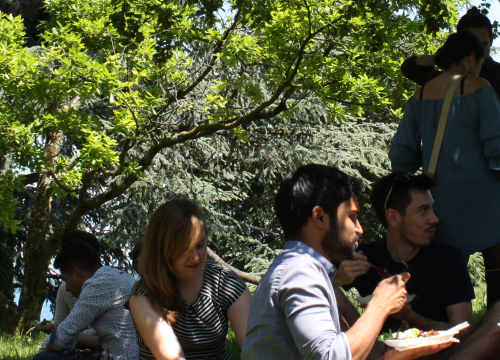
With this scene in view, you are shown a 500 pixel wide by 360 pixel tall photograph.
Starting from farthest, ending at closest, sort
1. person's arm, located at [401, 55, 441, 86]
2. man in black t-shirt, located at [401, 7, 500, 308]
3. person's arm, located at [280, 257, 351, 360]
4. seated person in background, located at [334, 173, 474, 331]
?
person's arm, located at [401, 55, 441, 86], man in black t-shirt, located at [401, 7, 500, 308], seated person in background, located at [334, 173, 474, 331], person's arm, located at [280, 257, 351, 360]

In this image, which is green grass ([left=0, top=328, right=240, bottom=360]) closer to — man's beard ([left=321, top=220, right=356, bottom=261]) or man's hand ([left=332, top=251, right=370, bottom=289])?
man's hand ([left=332, top=251, right=370, bottom=289])

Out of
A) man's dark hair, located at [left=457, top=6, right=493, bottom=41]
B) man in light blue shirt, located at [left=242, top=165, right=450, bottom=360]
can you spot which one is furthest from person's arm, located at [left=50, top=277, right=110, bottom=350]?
man's dark hair, located at [left=457, top=6, right=493, bottom=41]

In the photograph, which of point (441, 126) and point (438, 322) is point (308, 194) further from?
point (441, 126)

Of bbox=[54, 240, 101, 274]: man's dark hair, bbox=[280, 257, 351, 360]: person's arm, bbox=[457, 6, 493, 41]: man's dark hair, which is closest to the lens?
bbox=[280, 257, 351, 360]: person's arm

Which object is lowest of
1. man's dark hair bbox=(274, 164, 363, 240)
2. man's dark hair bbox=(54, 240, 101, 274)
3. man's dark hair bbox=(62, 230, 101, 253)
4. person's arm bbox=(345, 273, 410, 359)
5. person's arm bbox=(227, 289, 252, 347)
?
person's arm bbox=(345, 273, 410, 359)

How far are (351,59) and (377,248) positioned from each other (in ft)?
16.5

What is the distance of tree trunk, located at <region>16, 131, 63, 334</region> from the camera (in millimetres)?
9281

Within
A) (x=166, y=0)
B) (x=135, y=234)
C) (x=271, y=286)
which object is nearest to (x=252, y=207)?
(x=135, y=234)

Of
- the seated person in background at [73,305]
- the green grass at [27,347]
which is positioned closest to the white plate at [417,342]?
the seated person in background at [73,305]

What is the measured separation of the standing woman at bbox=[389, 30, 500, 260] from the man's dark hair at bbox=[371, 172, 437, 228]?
0.30 meters

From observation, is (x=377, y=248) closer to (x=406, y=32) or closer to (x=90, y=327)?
(x=90, y=327)

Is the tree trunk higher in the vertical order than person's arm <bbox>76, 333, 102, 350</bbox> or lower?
higher

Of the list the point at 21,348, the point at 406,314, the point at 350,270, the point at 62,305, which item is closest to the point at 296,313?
the point at 350,270

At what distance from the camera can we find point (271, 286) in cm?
181
